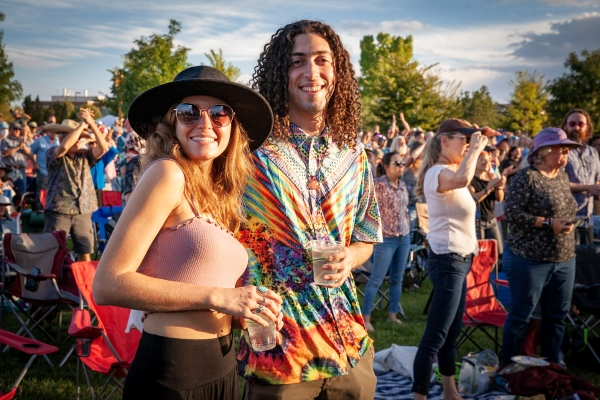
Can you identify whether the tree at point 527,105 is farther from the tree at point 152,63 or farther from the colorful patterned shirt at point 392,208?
the colorful patterned shirt at point 392,208

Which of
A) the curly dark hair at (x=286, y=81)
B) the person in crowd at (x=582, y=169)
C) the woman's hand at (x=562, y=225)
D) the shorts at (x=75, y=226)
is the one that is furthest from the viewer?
the shorts at (x=75, y=226)

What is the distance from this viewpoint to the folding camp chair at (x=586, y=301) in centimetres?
573

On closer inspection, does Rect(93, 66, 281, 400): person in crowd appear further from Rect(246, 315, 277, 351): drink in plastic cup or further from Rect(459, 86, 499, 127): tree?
Rect(459, 86, 499, 127): tree

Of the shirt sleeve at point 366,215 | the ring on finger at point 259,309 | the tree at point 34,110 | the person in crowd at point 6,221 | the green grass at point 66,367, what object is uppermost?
the tree at point 34,110

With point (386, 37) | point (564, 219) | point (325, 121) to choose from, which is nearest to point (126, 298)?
point (325, 121)

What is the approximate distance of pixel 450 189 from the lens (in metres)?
4.40

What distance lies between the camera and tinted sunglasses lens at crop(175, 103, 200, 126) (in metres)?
2.09

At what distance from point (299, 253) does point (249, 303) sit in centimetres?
38

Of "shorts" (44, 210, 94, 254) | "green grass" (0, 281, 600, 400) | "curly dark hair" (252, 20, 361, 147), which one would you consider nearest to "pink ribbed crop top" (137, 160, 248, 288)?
"curly dark hair" (252, 20, 361, 147)

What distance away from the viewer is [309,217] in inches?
88.4

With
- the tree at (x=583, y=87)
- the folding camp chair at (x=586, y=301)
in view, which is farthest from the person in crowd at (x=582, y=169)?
the tree at (x=583, y=87)

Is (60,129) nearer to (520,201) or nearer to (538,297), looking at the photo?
(520,201)

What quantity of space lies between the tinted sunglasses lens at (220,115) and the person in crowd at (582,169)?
5.56m

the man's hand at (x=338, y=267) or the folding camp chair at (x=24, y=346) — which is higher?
the man's hand at (x=338, y=267)
